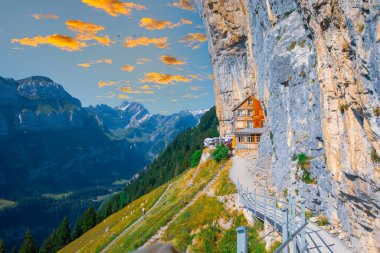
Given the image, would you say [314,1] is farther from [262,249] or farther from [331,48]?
[262,249]

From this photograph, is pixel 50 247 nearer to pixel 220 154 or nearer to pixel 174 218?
pixel 220 154

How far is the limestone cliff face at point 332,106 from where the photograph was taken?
15.9 metres

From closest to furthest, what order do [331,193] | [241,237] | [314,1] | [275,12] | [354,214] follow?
[241,237], [354,214], [314,1], [331,193], [275,12]

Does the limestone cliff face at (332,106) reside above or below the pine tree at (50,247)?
above

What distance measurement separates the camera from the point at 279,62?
36.4 metres

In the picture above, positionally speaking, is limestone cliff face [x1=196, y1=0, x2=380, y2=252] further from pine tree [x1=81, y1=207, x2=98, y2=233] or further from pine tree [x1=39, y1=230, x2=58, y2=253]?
pine tree [x1=39, y1=230, x2=58, y2=253]

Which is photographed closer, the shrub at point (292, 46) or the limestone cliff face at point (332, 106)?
the limestone cliff face at point (332, 106)

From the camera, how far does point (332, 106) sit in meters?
22.1

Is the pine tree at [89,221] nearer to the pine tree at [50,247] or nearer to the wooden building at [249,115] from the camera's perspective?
the pine tree at [50,247]

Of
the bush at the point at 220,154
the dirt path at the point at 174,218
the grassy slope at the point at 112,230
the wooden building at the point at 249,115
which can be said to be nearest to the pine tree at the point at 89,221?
the grassy slope at the point at 112,230

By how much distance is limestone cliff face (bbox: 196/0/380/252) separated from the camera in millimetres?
15892

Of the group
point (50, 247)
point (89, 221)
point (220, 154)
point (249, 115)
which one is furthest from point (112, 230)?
point (50, 247)

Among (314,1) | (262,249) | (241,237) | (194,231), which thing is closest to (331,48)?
(314,1)

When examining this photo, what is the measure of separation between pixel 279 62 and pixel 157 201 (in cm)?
5064
